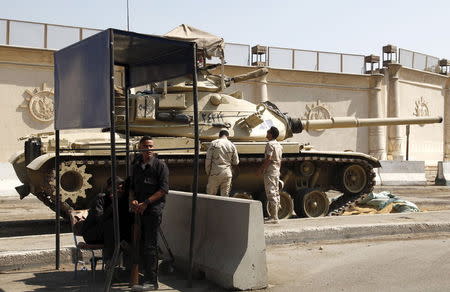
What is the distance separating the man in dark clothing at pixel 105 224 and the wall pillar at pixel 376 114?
26682 millimetres

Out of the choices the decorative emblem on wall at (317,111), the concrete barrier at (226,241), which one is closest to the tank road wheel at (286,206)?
the concrete barrier at (226,241)

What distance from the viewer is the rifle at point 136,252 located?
6.83 metres

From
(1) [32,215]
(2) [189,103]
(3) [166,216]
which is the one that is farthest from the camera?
(1) [32,215]

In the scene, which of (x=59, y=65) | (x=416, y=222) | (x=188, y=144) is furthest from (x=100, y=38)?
(x=416, y=222)

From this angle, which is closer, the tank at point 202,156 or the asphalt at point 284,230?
the asphalt at point 284,230

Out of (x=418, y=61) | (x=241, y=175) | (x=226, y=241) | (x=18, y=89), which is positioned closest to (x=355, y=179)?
(x=241, y=175)

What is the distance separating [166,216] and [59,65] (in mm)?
2351

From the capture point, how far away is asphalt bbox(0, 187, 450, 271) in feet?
26.9

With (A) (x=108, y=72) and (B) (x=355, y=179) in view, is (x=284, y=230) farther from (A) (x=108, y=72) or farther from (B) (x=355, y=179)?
(B) (x=355, y=179)

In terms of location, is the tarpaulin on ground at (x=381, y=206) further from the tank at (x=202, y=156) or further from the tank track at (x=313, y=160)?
the tank at (x=202, y=156)

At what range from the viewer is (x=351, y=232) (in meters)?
10.5

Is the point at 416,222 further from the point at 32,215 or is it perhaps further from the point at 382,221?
the point at 32,215

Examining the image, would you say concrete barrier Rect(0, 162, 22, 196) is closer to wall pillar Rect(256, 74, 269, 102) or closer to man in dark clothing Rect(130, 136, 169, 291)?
wall pillar Rect(256, 74, 269, 102)

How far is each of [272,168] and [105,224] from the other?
4.81m
